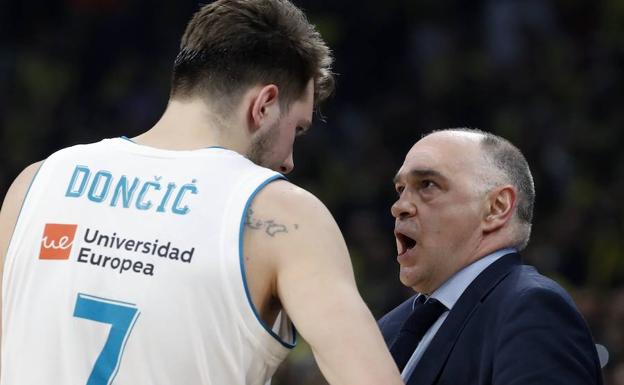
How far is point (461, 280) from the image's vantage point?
10.6 feet

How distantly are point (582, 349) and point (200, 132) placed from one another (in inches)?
41.5

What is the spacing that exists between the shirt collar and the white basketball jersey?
76cm

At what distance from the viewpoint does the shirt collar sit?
317cm

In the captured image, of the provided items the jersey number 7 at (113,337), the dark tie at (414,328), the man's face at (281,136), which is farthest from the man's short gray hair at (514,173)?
the jersey number 7 at (113,337)

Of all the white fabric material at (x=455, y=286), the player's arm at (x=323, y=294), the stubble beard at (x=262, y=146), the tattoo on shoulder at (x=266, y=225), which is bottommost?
the white fabric material at (x=455, y=286)

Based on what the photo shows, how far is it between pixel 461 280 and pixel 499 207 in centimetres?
25

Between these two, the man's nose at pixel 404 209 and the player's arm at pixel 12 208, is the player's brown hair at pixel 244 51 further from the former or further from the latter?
the man's nose at pixel 404 209

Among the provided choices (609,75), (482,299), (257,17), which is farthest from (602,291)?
(257,17)

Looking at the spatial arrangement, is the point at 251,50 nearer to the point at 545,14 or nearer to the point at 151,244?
the point at 151,244

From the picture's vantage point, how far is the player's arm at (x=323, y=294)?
7.70 feet

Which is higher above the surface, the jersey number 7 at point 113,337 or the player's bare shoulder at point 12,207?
the player's bare shoulder at point 12,207

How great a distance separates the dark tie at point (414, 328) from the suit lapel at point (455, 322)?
0.52ft

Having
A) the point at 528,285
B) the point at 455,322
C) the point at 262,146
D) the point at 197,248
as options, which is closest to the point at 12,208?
the point at 197,248

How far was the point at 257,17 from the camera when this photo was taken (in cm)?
264
